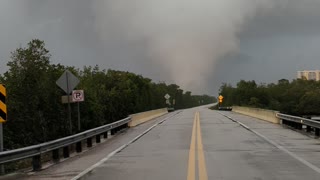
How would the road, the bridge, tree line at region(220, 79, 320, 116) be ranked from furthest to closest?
tree line at region(220, 79, 320, 116), the bridge, the road

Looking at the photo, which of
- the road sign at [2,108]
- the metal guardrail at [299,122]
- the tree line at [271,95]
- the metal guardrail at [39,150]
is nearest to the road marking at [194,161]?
the metal guardrail at [39,150]

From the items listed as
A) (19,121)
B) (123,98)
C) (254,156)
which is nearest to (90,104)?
(19,121)

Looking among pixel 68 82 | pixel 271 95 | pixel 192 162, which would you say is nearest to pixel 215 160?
pixel 192 162

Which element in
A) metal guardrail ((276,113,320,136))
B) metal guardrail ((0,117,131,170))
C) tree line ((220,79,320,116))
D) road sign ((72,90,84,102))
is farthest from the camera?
tree line ((220,79,320,116))

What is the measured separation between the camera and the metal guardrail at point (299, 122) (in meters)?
24.4

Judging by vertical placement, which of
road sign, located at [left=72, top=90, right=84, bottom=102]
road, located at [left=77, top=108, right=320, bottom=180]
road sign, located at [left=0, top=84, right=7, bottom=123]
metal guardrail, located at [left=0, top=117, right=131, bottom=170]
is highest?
road sign, located at [left=72, top=90, right=84, bottom=102]

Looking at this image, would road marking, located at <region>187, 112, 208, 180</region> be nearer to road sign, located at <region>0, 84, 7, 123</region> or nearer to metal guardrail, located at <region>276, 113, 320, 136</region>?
road sign, located at <region>0, 84, 7, 123</region>

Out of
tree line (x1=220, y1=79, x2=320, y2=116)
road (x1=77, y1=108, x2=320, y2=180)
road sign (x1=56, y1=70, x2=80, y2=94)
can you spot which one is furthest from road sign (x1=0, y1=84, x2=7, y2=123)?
tree line (x1=220, y1=79, x2=320, y2=116)

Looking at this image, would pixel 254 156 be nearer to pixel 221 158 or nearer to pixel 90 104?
pixel 221 158

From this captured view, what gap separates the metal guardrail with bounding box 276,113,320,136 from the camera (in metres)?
24.4

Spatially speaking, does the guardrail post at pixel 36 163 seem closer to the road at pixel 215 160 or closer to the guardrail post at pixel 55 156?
the guardrail post at pixel 55 156

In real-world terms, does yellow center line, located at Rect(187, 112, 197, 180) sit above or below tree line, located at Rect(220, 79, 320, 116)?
below

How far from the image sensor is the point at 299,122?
27.8 meters

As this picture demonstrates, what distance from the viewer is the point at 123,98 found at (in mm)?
86188
